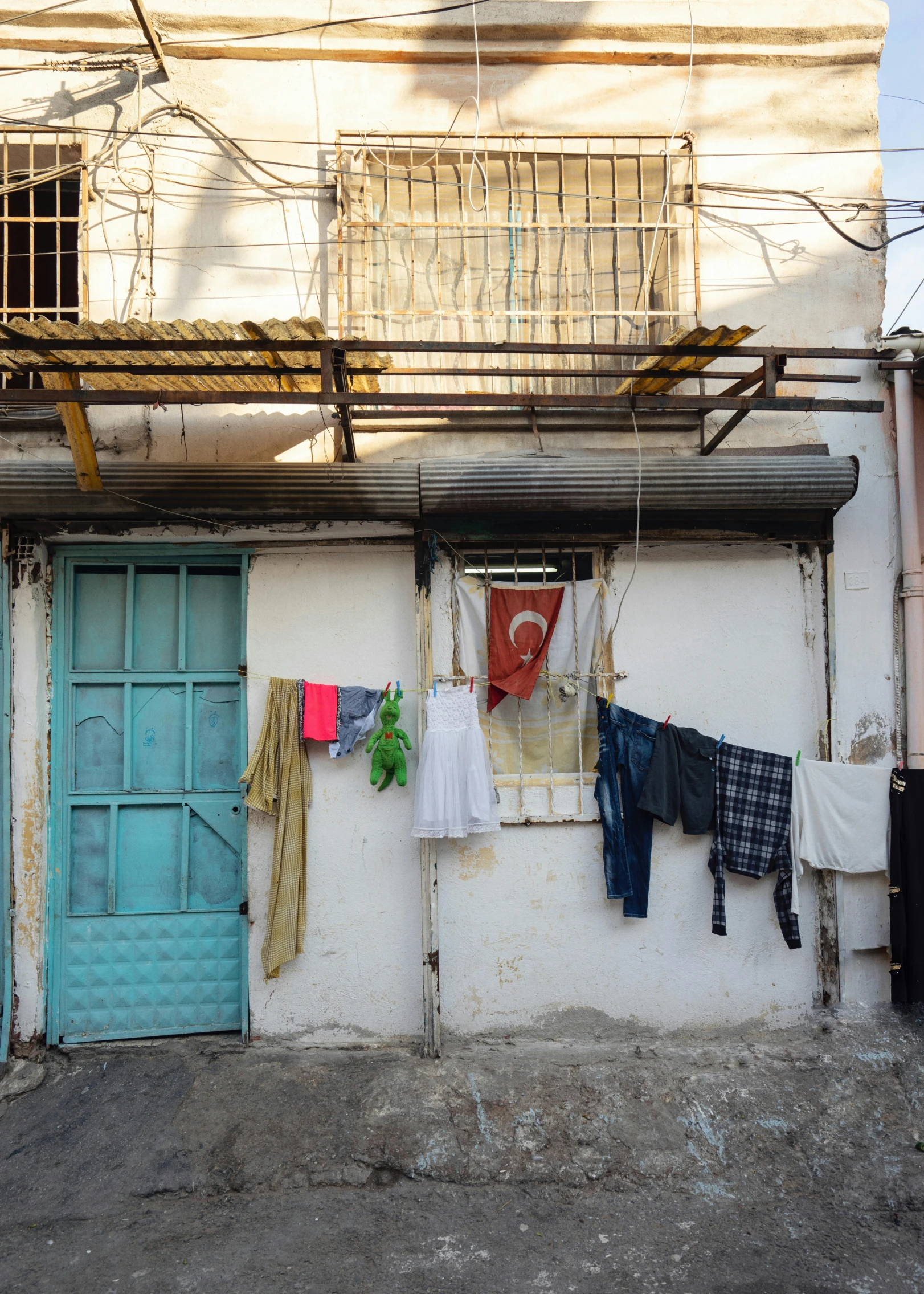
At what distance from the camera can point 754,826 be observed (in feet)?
16.6

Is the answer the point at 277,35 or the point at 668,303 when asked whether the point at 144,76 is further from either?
the point at 668,303

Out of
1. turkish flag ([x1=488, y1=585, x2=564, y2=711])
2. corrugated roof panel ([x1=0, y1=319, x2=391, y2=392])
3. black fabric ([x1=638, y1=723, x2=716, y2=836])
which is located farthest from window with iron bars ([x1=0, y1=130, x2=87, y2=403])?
black fabric ([x1=638, y1=723, x2=716, y2=836])

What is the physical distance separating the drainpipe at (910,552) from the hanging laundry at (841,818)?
39cm

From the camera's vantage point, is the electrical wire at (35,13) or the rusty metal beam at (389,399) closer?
the rusty metal beam at (389,399)

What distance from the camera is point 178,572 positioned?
535cm

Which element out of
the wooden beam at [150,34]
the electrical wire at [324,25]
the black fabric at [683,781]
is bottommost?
the black fabric at [683,781]

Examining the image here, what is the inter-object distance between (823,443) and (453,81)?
3.57 m

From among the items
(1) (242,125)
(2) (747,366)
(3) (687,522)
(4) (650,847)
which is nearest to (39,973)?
(4) (650,847)

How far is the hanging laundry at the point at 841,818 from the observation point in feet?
16.7

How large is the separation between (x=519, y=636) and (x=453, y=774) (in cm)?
98

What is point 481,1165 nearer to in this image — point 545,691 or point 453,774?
point 453,774

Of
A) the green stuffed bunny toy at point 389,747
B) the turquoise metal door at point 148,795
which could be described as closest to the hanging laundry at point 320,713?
the green stuffed bunny toy at point 389,747

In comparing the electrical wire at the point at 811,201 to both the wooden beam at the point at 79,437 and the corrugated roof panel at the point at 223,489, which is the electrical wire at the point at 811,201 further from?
the wooden beam at the point at 79,437

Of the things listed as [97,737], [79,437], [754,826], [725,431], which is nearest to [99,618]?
[97,737]
